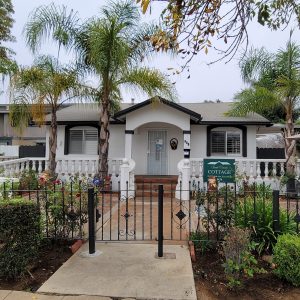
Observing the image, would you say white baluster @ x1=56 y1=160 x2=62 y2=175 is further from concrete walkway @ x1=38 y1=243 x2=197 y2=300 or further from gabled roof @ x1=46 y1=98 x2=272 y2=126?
concrete walkway @ x1=38 y1=243 x2=197 y2=300

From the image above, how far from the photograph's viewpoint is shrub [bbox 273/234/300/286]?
4484mm

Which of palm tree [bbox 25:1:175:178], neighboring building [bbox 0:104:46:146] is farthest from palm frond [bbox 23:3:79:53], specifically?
neighboring building [bbox 0:104:46:146]

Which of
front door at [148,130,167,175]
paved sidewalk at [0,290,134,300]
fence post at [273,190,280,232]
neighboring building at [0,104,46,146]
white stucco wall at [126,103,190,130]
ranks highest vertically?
neighboring building at [0,104,46,146]

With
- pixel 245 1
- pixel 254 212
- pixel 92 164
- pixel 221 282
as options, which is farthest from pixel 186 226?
pixel 92 164

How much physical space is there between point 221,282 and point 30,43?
10939 mm

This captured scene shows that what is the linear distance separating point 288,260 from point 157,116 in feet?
32.1

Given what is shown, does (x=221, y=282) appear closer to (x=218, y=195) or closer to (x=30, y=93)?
(x=218, y=195)

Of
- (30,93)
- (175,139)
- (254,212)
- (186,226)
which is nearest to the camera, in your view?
(254,212)

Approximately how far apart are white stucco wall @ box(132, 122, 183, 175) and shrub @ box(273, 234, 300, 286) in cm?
1093

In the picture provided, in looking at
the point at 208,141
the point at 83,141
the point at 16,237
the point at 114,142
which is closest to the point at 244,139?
Result: the point at 208,141

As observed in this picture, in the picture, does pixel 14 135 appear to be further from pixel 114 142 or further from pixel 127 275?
pixel 127 275

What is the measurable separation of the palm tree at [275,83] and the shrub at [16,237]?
10.5 m

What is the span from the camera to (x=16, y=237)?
190 inches

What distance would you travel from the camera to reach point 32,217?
496 cm
